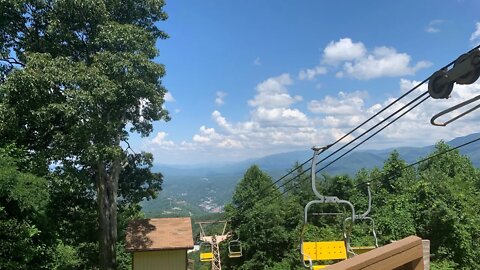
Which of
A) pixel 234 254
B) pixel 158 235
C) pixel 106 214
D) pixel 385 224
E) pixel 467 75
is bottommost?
pixel 234 254

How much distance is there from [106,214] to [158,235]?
10.9 ft

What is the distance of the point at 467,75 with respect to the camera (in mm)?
3188

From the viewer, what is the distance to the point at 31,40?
13.7 metres

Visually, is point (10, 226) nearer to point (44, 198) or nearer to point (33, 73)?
point (44, 198)

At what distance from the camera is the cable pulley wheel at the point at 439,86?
3.45m

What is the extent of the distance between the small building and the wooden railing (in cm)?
1669

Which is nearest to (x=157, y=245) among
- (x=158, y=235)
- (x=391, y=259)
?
(x=158, y=235)

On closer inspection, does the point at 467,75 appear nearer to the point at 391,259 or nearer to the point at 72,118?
the point at 391,259

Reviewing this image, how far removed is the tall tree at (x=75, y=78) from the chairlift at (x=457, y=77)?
10134 millimetres

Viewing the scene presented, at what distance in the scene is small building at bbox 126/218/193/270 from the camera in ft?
57.2

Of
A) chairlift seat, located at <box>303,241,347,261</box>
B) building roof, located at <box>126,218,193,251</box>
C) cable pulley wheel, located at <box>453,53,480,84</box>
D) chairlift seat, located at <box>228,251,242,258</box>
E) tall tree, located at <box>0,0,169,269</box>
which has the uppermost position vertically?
tall tree, located at <box>0,0,169,269</box>

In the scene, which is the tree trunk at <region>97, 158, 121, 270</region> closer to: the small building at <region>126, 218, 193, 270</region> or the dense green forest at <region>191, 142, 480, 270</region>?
the small building at <region>126, 218, 193, 270</region>

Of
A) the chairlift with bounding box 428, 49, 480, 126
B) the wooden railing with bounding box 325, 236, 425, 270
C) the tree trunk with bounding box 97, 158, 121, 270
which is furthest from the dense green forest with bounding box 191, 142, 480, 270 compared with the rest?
the wooden railing with bounding box 325, 236, 425, 270

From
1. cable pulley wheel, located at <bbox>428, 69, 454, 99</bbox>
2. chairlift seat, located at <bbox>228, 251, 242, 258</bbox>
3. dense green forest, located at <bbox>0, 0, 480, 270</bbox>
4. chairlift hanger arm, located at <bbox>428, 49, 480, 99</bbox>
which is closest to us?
chairlift hanger arm, located at <bbox>428, 49, 480, 99</bbox>
